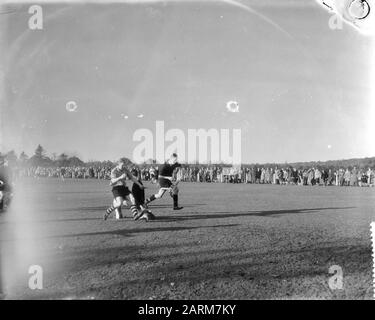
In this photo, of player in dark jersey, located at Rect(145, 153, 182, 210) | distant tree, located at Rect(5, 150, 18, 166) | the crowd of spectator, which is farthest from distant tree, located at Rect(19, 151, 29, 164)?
the crowd of spectator

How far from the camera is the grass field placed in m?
6.13

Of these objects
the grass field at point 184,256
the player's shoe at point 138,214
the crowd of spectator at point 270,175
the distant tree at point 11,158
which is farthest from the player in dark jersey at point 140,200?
the crowd of spectator at point 270,175

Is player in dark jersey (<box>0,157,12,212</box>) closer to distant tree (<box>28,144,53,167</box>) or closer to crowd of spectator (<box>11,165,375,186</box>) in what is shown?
distant tree (<box>28,144,53,167</box>)

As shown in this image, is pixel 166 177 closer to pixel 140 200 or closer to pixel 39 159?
pixel 140 200

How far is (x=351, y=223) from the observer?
10375mm

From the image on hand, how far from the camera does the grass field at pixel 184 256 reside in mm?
6133

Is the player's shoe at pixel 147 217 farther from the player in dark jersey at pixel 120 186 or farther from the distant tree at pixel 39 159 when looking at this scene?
the distant tree at pixel 39 159
